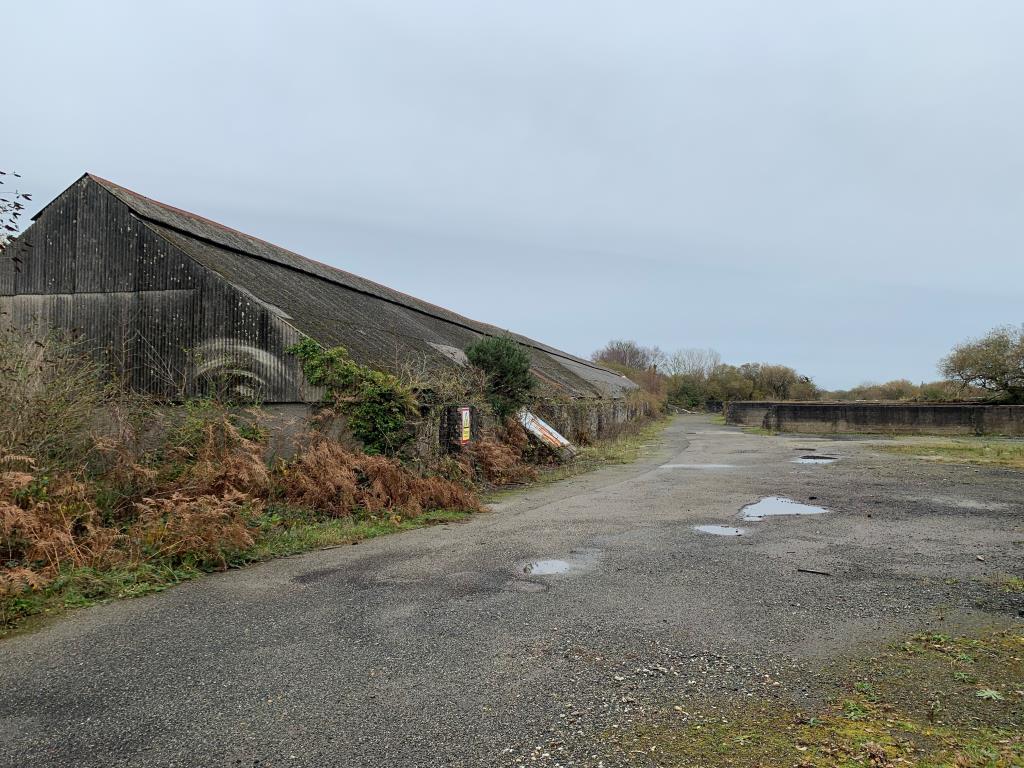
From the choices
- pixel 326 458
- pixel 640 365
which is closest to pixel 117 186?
pixel 326 458

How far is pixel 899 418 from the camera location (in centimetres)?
3055

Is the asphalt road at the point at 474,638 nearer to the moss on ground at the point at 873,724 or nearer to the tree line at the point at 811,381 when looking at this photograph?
the moss on ground at the point at 873,724

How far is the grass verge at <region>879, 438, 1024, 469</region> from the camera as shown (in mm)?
17953

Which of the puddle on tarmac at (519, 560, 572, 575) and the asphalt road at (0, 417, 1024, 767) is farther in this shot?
the puddle on tarmac at (519, 560, 572, 575)

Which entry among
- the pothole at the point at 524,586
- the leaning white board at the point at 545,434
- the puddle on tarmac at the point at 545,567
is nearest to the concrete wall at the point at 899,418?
the leaning white board at the point at 545,434

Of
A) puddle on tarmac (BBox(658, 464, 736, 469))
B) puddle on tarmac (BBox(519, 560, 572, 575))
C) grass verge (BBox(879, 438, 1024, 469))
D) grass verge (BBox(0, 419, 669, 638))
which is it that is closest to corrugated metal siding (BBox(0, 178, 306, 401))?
grass verge (BBox(0, 419, 669, 638))

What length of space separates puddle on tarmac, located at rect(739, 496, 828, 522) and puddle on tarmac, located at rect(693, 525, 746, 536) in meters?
0.85

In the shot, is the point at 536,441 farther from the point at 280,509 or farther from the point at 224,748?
the point at 224,748

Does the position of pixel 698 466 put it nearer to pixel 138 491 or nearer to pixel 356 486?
pixel 356 486

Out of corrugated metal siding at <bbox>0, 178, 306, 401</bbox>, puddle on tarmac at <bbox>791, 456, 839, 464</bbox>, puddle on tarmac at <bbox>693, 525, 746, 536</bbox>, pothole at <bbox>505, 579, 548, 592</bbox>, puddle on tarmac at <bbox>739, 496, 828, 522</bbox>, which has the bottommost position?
pothole at <bbox>505, 579, 548, 592</bbox>

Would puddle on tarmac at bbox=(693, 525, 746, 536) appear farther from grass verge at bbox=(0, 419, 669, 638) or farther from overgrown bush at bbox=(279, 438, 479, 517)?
overgrown bush at bbox=(279, 438, 479, 517)

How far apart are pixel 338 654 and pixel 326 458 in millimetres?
6861

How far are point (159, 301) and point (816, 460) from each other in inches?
719

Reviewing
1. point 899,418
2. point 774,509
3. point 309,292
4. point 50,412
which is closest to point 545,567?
point 774,509
